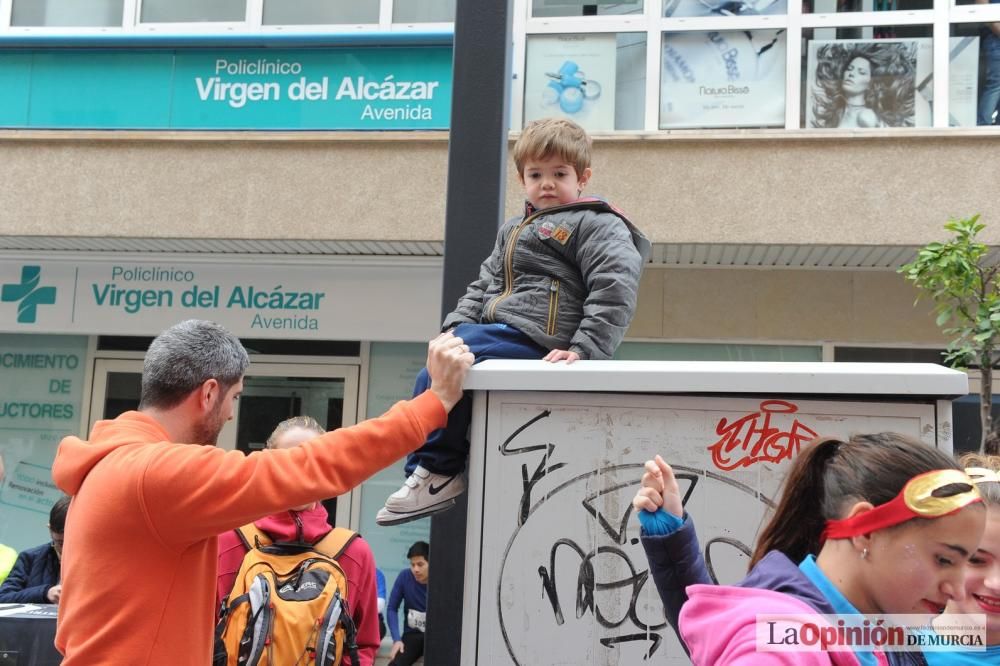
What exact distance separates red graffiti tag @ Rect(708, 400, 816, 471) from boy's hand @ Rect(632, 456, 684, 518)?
44cm

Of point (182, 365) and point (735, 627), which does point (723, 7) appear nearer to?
point (182, 365)

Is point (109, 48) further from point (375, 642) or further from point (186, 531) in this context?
point (186, 531)

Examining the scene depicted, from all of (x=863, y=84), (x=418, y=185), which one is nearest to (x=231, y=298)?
(x=418, y=185)

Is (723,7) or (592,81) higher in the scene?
(723,7)

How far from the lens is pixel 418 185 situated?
8.97m

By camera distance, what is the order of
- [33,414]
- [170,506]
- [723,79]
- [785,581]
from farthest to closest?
[33,414], [723,79], [170,506], [785,581]

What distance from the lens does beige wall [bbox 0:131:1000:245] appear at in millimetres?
8273

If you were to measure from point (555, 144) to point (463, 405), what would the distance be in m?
0.85

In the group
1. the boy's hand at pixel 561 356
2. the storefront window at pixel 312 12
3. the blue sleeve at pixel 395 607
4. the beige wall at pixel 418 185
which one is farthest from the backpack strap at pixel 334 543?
the storefront window at pixel 312 12

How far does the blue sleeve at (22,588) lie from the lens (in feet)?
17.5

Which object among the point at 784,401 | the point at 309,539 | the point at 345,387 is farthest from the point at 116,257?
the point at 784,401

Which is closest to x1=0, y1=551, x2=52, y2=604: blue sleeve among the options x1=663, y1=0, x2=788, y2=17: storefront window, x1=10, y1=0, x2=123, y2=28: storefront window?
x1=10, y1=0, x2=123, y2=28: storefront window

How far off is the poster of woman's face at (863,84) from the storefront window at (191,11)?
201 inches

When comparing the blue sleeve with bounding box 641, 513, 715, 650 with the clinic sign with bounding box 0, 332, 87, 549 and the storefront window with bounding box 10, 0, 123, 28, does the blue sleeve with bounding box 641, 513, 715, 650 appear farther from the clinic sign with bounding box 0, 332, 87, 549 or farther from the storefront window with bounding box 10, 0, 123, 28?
the clinic sign with bounding box 0, 332, 87, 549
